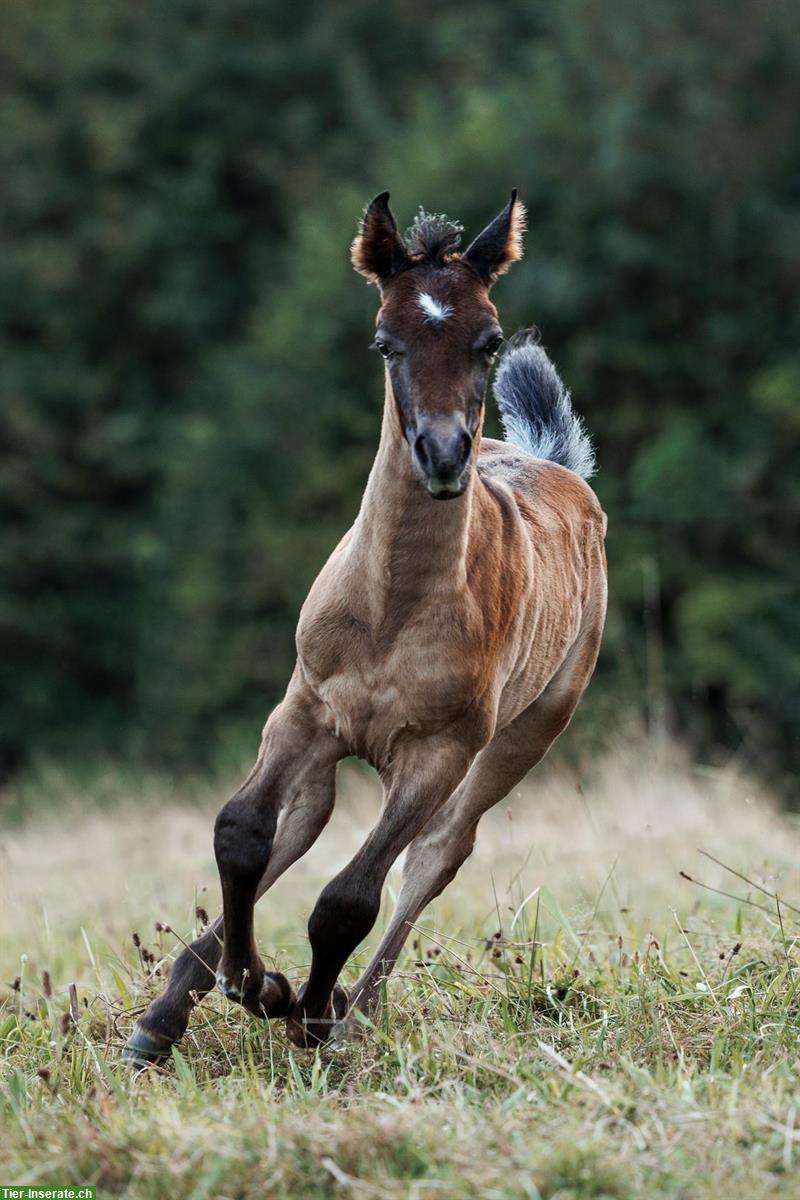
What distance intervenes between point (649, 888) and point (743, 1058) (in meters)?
3.16

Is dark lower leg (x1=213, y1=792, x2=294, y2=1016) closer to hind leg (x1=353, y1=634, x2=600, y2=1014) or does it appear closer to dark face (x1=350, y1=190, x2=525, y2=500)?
hind leg (x1=353, y1=634, x2=600, y2=1014)

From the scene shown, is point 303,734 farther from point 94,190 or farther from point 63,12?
point 63,12

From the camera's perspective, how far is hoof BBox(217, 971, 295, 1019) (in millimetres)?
5051

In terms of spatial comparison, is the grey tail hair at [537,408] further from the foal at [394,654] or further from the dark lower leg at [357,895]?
the dark lower leg at [357,895]

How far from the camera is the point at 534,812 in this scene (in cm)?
1073

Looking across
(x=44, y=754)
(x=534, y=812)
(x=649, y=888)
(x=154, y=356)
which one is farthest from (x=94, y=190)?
(x=649, y=888)

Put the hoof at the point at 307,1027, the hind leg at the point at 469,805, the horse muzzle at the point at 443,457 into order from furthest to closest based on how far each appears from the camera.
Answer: the hind leg at the point at 469,805 → the hoof at the point at 307,1027 → the horse muzzle at the point at 443,457

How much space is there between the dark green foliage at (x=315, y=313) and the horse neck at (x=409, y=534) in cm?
1264

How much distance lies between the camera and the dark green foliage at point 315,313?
21891 mm

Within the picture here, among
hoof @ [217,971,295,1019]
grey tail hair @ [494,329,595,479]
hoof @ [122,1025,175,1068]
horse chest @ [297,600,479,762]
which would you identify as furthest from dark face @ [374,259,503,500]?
grey tail hair @ [494,329,595,479]

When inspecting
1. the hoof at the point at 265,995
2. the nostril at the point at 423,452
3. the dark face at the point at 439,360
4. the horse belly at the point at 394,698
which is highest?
the dark face at the point at 439,360

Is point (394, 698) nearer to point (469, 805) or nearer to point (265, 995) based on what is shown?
point (265, 995)

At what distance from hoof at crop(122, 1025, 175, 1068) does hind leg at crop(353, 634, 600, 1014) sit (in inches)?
23.5

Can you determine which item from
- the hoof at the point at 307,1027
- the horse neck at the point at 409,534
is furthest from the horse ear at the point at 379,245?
the hoof at the point at 307,1027
